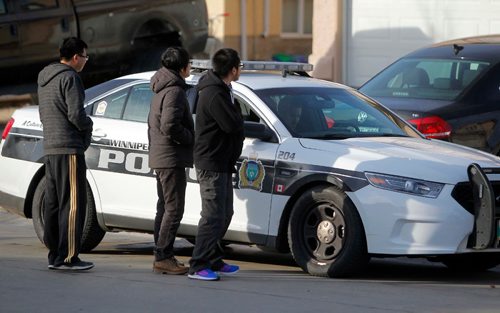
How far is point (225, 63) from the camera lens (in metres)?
8.70

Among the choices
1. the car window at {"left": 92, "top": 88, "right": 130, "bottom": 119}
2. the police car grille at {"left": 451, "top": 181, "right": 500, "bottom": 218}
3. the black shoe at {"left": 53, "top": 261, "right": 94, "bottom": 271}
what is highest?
the car window at {"left": 92, "top": 88, "right": 130, "bottom": 119}

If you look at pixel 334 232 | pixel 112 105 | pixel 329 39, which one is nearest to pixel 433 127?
pixel 334 232

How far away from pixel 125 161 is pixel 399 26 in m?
10.6

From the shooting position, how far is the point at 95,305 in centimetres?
762

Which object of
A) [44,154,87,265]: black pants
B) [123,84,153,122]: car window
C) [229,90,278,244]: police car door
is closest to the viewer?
[44,154,87,265]: black pants

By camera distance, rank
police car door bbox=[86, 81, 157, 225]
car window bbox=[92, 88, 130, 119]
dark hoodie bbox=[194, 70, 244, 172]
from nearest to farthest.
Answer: dark hoodie bbox=[194, 70, 244, 172], police car door bbox=[86, 81, 157, 225], car window bbox=[92, 88, 130, 119]

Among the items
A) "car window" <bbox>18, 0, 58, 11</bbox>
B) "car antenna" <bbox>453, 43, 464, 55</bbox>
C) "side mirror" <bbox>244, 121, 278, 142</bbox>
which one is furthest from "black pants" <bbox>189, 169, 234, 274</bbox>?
"car window" <bbox>18, 0, 58, 11</bbox>

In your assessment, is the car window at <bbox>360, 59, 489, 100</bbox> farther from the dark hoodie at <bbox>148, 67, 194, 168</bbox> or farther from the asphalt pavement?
the dark hoodie at <bbox>148, 67, 194, 168</bbox>

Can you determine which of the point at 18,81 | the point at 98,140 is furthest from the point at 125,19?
the point at 98,140

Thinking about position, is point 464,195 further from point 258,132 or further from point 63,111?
point 63,111

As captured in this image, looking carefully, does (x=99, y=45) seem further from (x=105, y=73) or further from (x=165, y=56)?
(x=165, y=56)

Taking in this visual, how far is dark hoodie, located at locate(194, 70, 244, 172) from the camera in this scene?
28.1 ft

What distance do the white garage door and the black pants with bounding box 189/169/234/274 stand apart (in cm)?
1079

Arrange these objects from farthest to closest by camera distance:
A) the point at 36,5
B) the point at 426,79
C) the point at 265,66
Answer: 1. the point at 36,5
2. the point at 426,79
3. the point at 265,66
